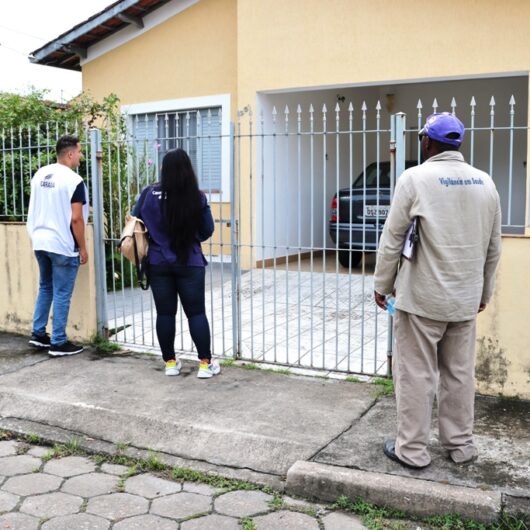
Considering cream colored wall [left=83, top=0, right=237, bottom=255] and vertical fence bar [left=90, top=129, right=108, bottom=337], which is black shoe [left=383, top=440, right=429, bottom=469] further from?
cream colored wall [left=83, top=0, right=237, bottom=255]

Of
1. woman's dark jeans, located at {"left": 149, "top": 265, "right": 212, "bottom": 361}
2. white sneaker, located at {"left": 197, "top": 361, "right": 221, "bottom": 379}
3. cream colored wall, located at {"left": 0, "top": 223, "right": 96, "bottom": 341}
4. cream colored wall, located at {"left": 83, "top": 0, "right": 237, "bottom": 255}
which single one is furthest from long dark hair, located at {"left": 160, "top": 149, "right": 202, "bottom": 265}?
cream colored wall, located at {"left": 83, "top": 0, "right": 237, "bottom": 255}

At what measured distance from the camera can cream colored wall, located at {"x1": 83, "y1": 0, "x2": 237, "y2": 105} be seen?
425 inches

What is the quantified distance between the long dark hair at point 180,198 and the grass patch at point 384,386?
5.91 feet

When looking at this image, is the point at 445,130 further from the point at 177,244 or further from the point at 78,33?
the point at 78,33

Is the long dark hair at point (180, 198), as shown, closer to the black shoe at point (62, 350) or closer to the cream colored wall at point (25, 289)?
the cream colored wall at point (25, 289)

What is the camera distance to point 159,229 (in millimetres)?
4980

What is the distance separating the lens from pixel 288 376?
5.30 m

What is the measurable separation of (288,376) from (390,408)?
1.05 meters

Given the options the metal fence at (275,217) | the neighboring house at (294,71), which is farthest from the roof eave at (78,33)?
the metal fence at (275,217)

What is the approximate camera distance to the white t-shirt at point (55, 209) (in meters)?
5.64

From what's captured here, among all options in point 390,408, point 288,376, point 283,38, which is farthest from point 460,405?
point 283,38

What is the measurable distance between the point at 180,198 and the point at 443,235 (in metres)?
2.18

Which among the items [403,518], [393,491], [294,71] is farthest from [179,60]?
[403,518]

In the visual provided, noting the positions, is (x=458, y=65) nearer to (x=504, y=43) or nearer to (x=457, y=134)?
(x=504, y=43)
